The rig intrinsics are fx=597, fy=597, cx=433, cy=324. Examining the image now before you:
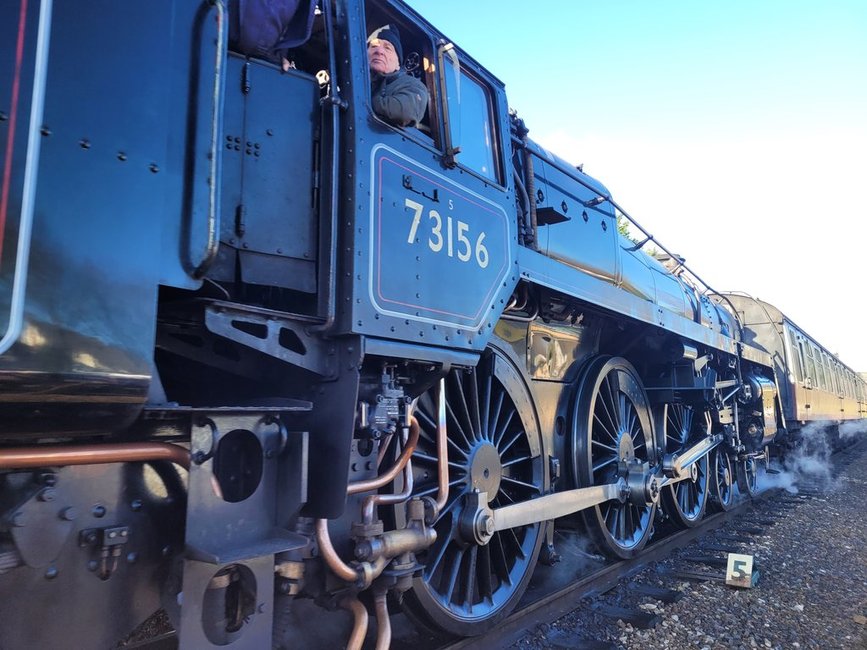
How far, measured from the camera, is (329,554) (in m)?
2.18

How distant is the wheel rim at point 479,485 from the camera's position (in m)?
3.17

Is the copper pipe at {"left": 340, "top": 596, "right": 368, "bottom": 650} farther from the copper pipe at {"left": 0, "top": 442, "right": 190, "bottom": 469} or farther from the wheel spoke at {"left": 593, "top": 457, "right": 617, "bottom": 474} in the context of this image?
the wheel spoke at {"left": 593, "top": 457, "right": 617, "bottom": 474}

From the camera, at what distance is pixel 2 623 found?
58.2 inches

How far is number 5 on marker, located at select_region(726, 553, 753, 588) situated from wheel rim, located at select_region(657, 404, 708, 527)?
161 centimetres

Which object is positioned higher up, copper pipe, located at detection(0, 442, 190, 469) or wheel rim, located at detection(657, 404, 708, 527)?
copper pipe, located at detection(0, 442, 190, 469)

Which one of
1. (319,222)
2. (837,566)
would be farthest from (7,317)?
(837,566)

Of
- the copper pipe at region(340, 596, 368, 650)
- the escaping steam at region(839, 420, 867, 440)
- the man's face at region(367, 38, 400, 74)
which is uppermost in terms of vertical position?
the man's face at region(367, 38, 400, 74)

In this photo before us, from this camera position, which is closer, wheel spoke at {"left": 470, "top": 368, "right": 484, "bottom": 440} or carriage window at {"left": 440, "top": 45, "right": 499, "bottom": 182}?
carriage window at {"left": 440, "top": 45, "right": 499, "bottom": 182}

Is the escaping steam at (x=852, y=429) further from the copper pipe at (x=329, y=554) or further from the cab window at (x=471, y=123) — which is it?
the copper pipe at (x=329, y=554)

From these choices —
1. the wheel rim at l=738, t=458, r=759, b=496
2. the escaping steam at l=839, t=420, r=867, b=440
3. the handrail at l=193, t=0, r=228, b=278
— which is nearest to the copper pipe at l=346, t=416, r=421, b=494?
the handrail at l=193, t=0, r=228, b=278

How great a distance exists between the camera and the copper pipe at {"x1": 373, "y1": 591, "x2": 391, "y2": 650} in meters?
2.38

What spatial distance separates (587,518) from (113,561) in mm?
3814

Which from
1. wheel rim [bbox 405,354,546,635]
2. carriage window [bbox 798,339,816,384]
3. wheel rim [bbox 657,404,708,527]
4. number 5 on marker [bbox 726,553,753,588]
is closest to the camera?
wheel rim [bbox 405,354,546,635]

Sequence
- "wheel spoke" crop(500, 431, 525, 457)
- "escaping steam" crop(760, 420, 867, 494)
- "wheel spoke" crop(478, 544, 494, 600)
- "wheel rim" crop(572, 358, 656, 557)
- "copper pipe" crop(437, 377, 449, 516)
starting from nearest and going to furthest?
"copper pipe" crop(437, 377, 449, 516) → "wheel spoke" crop(478, 544, 494, 600) → "wheel spoke" crop(500, 431, 525, 457) → "wheel rim" crop(572, 358, 656, 557) → "escaping steam" crop(760, 420, 867, 494)
